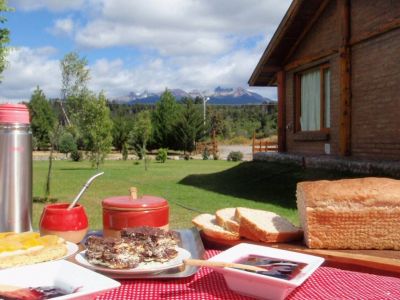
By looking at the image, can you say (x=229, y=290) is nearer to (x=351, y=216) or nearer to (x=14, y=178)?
(x=351, y=216)

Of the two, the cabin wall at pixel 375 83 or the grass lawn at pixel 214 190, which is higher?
the cabin wall at pixel 375 83

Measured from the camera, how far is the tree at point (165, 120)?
1620 inches

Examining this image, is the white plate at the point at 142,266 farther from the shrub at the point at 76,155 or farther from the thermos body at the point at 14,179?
the shrub at the point at 76,155

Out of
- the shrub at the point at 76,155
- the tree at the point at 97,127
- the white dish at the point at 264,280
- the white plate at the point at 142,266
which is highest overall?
the tree at the point at 97,127

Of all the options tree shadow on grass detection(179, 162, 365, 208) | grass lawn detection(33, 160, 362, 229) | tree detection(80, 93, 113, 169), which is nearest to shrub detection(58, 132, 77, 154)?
tree detection(80, 93, 113, 169)

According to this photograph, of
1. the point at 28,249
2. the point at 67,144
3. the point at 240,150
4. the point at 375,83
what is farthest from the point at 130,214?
the point at 240,150

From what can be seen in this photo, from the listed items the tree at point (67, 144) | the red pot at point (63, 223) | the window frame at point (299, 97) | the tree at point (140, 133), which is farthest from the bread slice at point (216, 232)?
the tree at point (67, 144)

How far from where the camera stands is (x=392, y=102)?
28.9 ft

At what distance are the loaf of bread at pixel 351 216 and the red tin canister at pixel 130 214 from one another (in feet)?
1.94

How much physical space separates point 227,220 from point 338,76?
914 cm

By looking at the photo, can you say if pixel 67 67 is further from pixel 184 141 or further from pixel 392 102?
A: pixel 184 141

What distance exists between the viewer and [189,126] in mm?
39656

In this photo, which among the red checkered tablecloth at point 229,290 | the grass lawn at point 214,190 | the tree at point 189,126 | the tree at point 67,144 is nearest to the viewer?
the red checkered tablecloth at point 229,290

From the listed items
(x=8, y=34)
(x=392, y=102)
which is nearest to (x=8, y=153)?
(x=392, y=102)
